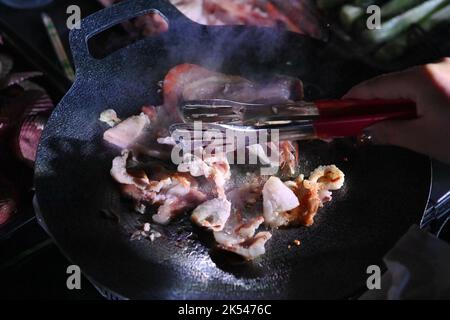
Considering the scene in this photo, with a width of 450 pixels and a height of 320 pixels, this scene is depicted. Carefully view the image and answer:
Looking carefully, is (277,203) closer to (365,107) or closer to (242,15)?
(365,107)

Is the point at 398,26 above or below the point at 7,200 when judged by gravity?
above

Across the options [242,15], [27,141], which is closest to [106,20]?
[27,141]

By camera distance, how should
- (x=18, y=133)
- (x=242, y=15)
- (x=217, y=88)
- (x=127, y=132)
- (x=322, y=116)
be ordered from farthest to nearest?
1. (x=242, y=15)
2. (x=18, y=133)
3. (x=217, y=88)
4. (x=127, y=132)
5. (x=322, y=116)

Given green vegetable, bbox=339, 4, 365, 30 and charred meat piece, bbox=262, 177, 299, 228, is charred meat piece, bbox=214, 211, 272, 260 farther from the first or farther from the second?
green vegetable, bbox=339, 4, 365, 30

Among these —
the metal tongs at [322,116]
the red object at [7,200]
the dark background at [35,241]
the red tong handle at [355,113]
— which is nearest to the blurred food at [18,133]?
the red object at [7,200]

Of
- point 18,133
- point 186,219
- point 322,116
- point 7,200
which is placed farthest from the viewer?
point 18,133
